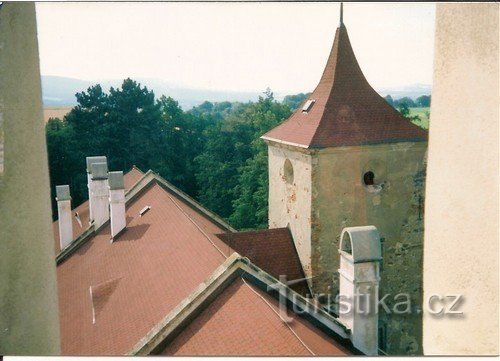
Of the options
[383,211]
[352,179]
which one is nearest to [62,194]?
[352,179]

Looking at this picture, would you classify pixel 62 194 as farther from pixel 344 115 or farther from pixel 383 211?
pixel 383 211

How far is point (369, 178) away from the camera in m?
10.9

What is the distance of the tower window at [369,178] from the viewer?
10828mm

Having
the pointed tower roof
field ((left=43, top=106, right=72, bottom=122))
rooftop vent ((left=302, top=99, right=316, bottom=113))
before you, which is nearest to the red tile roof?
the pointed tower roof

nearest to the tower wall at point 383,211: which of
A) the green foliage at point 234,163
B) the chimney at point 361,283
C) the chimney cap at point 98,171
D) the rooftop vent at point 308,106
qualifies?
the rooftop vent at point 308,106

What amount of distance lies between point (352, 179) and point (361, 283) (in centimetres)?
485

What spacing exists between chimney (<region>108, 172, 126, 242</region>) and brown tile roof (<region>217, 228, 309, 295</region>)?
7.91 ft

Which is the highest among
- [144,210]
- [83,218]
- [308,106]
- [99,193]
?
[308,106]

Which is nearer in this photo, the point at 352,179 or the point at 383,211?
the point at 352,179

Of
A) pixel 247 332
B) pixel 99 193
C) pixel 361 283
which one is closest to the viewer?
pixel 247 332

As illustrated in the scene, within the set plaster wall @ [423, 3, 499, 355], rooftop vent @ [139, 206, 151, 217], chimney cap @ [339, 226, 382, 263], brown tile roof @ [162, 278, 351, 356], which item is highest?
plaster wall @ [423, 3, 499, 355]

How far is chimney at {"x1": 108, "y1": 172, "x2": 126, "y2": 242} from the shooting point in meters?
10.7

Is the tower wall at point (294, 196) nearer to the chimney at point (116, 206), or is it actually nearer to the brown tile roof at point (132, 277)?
the brown tile roof at point (132, 277)

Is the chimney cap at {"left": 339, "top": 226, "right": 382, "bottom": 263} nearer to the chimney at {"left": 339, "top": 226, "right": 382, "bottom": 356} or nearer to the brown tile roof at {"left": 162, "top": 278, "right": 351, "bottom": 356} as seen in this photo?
the chimney at {"left": 339, "top": 226, "right": 382, "bottom": 356}
